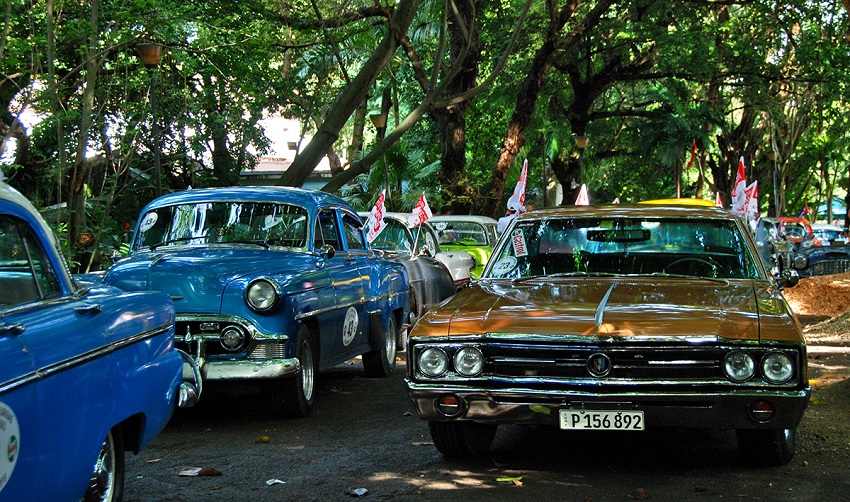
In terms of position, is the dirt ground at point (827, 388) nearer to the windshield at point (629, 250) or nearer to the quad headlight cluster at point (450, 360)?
the windshield at point (629, 250)

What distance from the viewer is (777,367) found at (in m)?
5.47

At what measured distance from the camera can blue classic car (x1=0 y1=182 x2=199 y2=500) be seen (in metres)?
3.66

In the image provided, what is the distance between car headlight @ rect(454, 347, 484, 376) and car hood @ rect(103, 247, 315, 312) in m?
2.58

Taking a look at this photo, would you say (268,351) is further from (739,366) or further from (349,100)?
(349,100)

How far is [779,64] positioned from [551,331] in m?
25.2

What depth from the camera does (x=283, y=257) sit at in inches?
342

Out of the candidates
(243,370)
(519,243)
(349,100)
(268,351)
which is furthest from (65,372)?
(349,100)

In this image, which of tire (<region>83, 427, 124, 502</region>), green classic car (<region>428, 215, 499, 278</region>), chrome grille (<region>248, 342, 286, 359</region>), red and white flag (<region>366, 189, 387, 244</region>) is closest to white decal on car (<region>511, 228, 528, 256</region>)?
chrome grille (<region>248, 342, 286, 359</region>)

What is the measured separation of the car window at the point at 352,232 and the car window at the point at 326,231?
20 cm

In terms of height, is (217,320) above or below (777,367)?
above

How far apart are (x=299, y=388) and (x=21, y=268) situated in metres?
4.11

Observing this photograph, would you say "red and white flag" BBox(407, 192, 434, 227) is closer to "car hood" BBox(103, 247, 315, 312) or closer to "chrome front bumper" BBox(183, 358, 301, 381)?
"car hood" BBox(103, 247, 315, 312)

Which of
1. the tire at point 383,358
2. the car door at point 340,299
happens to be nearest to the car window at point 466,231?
the tire at point 383,358

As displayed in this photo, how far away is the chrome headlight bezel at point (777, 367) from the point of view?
17.9 ft
